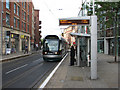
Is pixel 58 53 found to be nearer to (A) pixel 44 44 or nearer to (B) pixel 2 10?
(A) pixel 44 44

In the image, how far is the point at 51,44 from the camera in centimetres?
1533

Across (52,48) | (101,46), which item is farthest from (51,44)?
(101,46)

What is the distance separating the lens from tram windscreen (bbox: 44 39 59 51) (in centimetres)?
1513

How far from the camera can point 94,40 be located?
7109 millimetres

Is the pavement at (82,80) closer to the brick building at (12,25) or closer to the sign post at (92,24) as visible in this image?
the sign post at (92,24)

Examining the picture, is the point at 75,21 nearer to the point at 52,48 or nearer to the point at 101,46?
the point at 52,48

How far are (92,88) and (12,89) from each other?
3148 millimetres

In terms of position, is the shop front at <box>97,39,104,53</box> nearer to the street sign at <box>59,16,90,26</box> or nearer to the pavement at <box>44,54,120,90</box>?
the pavement at <box>44,54,120,90</box>

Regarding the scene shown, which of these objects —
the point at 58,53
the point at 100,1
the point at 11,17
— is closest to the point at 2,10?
the point at 11,17

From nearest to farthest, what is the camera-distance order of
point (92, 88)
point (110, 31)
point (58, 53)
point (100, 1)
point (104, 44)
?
point (92, 88) < point (100, 1) < point (58, 53) < point (110, 31) < point (104, 44)

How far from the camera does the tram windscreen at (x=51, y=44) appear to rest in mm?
15133

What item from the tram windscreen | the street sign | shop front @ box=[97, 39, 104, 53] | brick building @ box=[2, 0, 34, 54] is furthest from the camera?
shop front @ box=[97, 39, 104, 53]

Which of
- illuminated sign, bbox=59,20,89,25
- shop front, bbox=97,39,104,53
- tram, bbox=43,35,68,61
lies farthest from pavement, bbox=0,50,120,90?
shop front, bbox=97,39,104,53

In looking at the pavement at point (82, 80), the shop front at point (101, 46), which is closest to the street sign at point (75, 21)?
the pavement at point (82, 80)
